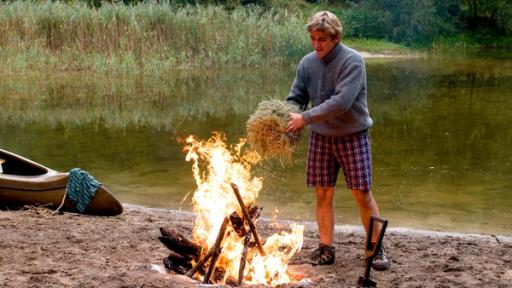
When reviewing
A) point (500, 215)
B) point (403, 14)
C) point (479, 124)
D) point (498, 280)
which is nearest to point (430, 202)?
point (500, 215)

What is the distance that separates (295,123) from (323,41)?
577 mm

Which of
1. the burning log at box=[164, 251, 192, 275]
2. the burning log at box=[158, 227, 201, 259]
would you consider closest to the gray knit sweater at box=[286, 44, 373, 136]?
the burning log at box=[158, 227, 201, 259]

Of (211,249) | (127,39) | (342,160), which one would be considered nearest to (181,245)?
(211,249)

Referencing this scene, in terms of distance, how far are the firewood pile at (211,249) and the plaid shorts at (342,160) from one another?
530 millimetres

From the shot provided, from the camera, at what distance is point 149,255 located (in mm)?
6070

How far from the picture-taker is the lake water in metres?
8.65

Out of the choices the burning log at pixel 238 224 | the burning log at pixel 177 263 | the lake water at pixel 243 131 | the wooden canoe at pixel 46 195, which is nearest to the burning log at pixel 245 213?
the burning log at pixel 238 224

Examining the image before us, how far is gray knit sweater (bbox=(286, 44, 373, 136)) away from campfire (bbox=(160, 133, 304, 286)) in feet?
1.80

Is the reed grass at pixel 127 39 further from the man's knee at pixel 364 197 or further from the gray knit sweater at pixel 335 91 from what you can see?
the man's knee at pixel 364 197

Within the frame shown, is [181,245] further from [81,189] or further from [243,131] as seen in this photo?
[243,131]

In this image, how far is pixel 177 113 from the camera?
1592 centimetres

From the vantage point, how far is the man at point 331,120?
5.59m

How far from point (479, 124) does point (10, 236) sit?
379 inches

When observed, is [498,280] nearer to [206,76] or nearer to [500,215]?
[500,215]
